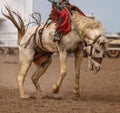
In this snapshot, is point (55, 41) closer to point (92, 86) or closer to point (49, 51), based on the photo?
point (49, 51)

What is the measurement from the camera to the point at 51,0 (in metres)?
10.5

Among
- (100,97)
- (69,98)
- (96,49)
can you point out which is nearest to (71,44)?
(96,49)

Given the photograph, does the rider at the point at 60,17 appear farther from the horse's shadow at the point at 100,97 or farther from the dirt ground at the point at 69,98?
the horse's shadow at the point at 100,97

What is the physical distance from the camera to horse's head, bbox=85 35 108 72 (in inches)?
391

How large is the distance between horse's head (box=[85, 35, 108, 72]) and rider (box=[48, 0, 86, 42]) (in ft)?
1.73

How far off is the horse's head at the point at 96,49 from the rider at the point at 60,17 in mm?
527

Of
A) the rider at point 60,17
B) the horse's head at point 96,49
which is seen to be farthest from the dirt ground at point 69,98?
the rider at point 60,17

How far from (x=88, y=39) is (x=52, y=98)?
141cm

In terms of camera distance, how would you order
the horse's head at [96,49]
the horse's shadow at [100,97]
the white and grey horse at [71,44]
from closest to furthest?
the horse's head at [96,49]
the white and grey horse at [71,44]
the horse's shadow at [100,97]

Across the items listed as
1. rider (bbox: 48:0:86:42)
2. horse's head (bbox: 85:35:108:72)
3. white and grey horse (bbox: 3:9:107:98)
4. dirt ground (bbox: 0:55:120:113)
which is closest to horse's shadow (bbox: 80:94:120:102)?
dirt ground (bbox: 0:55:120:113)

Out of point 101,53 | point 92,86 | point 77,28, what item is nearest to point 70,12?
point 77,28

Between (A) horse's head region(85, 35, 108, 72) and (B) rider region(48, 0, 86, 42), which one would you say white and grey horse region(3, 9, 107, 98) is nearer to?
(A) horse's head region(85, 35, 108, 72)

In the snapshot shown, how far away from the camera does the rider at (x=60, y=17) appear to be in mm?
10172

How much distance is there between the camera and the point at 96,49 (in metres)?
10.0
